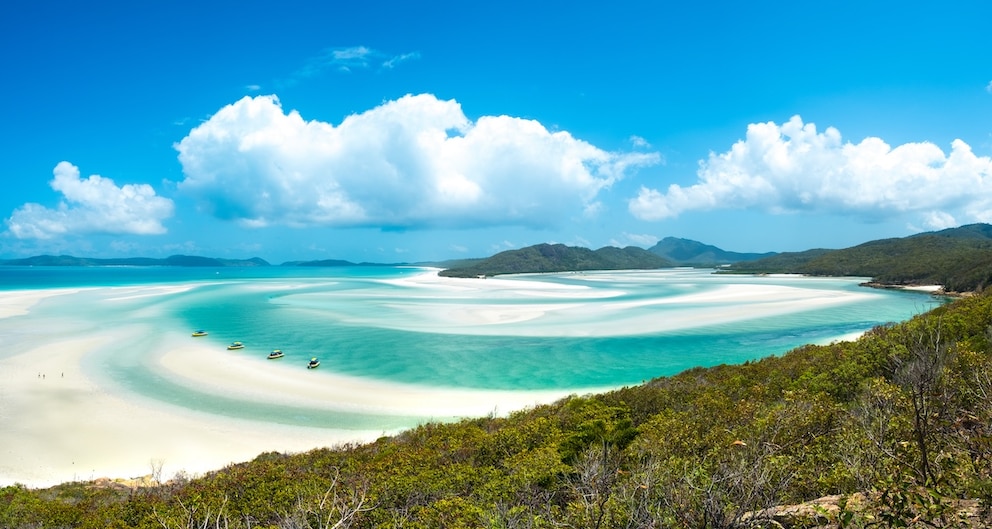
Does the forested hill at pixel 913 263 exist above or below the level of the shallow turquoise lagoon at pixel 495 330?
above

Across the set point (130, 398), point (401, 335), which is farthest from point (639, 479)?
point (401, 335)

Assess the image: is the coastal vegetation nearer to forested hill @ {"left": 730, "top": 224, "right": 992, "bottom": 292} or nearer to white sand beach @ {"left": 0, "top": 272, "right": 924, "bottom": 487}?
white sand beach @ {"left": 0, "top": 272, "right": 924, "bottom": 487}

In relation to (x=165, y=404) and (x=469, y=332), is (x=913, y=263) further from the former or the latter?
(x=165, y=404)

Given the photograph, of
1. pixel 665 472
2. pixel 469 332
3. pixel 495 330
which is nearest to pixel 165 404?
pixel 469 332

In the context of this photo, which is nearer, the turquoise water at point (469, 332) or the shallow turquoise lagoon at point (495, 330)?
the turquoise water at point (469, 332)

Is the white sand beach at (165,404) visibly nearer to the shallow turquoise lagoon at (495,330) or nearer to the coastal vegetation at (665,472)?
the shallow turquoise lagoon at (495,330)

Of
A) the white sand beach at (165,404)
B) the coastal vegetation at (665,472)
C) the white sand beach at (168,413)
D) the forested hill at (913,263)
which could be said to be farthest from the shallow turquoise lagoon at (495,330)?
the coastal vegetation at (665,472)
